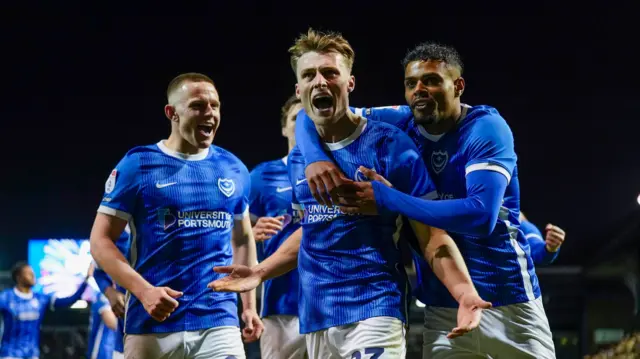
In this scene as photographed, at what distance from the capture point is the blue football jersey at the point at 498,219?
3.75 m

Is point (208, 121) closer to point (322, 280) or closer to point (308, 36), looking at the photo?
point (308, 36)

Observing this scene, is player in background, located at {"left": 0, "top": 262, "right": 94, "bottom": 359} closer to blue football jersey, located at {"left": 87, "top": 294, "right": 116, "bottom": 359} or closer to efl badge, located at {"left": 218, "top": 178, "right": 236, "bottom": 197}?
blue football jersey, located at {"left": 87, "top": 294, "right": 116, "bottom": 359}

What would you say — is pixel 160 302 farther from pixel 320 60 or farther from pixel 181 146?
pixel 320 60

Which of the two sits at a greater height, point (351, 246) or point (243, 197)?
point (243, 197)

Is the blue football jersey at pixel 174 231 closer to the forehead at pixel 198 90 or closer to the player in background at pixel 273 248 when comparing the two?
the forehead at pixel 198 90

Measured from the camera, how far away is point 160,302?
3893mm

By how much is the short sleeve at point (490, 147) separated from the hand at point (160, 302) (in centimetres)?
147

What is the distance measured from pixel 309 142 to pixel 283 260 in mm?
567

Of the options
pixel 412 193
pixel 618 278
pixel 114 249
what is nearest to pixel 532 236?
pixel 412 193

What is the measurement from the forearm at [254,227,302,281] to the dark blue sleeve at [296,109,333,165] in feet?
1.39

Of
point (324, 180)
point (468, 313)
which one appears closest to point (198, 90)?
point (324, 180)

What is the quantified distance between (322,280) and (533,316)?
3.44ft

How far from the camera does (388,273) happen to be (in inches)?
139

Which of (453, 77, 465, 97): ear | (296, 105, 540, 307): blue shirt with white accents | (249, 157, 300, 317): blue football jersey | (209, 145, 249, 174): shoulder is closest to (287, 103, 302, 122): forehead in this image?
(249, 157, 300, 317): blue football jersey
